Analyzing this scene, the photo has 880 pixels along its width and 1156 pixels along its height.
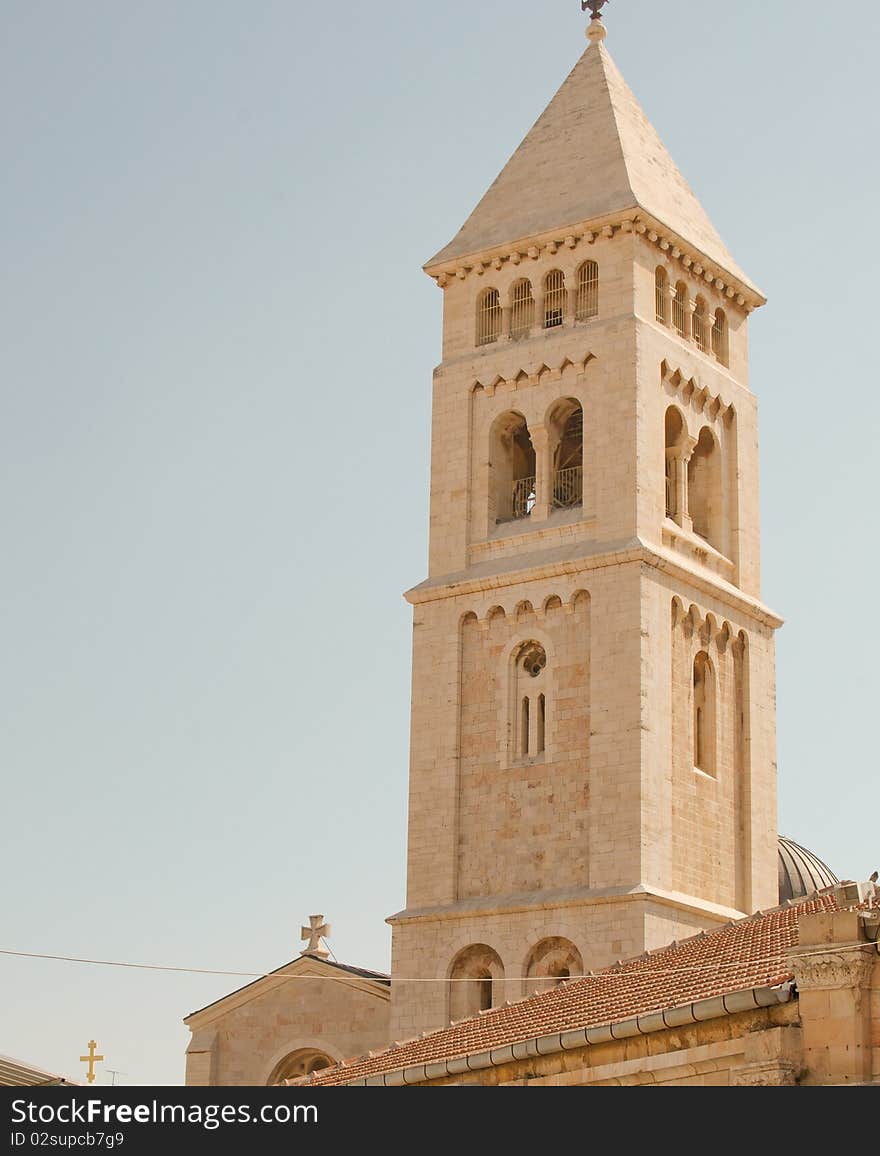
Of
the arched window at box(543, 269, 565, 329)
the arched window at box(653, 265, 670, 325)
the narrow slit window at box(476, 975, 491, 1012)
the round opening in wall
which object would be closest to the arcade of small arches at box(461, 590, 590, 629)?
the round opening in wall

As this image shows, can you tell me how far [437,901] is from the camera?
40.1 m

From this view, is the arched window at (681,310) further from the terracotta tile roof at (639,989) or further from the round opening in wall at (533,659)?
the terracotta tile roof at (639,989)

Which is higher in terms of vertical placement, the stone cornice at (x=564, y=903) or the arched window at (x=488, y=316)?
the arched window at (x=488, y=316)

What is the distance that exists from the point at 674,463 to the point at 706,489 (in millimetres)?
1274

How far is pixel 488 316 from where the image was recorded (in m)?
44.2

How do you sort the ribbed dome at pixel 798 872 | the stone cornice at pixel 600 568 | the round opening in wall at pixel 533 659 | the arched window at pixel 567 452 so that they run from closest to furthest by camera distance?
1. the stone cornice at pixel 600 568
2. the round opening in wall at pixel 533 659
3. the arched window at pixel 567 452
4. the ribbed dome at pixel 798 872

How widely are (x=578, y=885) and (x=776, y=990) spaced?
59.4ft

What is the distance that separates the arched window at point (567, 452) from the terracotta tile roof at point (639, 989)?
13.5 m

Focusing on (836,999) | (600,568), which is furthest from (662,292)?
(836,999)

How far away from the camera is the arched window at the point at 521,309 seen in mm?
43406

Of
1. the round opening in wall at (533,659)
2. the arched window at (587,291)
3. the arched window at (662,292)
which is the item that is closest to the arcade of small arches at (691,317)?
the arched window at (662,292)

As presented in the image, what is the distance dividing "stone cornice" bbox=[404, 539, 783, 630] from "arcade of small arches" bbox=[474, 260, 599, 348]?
4704mm

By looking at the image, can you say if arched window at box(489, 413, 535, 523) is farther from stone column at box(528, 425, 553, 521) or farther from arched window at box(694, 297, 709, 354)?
arched window at box(694, 297, 709, 354)
